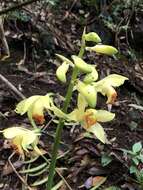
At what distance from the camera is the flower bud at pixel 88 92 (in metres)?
1.90

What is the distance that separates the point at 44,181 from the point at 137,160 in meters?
0.56

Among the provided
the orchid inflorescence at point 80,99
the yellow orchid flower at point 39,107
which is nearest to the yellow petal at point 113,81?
the orchid inflorescence at point 80,99

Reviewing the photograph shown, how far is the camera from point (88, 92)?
191 centimetres

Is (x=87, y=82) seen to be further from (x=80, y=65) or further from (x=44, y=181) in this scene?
(x=44, y=181)

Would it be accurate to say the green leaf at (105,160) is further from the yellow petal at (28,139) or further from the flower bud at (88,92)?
the flower bud at (88,92)

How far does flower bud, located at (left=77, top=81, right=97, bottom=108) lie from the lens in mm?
1904

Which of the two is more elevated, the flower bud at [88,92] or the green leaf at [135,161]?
the flower bud at [88,92]

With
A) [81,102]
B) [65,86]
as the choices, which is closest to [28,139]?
[81,102]

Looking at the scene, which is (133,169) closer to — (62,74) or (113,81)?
(113,81)

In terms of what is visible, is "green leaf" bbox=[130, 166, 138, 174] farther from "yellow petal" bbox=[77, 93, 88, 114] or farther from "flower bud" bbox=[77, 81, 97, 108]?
"flower bud" bbox=[77, 81, 97, 108]

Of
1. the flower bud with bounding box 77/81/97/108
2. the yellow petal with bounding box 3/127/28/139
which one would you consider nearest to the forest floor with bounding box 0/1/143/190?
the yellow petal with bounding box 3/127/28/139

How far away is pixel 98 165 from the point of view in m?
3.10

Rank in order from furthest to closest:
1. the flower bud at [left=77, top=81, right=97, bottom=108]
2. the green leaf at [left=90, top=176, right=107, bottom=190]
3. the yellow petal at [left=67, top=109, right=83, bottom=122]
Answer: the green leaf at [left=90, top=176, right=107, bottom=190] < the yellow petal at [left=67, top=109, right=83, bottom=122] < the flower bud at [left=77, top=81, right=97, bottom=108]

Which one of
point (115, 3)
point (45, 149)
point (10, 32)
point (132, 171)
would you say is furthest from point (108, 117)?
point (115, 3)
